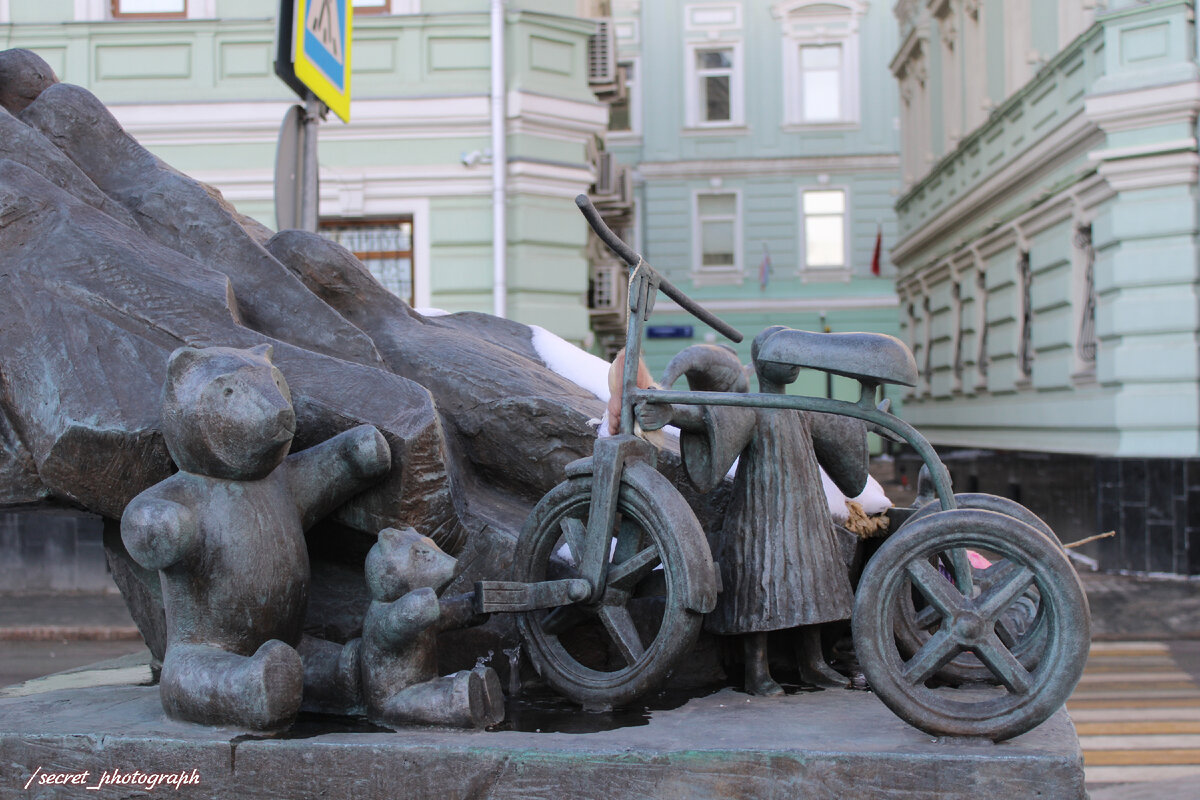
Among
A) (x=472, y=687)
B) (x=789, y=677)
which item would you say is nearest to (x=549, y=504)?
(x=472, y=687)

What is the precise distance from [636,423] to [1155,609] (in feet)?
21.2

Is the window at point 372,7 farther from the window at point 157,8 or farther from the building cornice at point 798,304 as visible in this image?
the building cornice at point 798,304

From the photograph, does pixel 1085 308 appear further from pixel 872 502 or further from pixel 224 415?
pixel 224 415

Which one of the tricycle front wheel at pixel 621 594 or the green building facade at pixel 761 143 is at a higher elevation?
the green building facade at pixel 761 143

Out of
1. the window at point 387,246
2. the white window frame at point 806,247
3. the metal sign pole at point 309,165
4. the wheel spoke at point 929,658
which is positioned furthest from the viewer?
the white window frame at point 806,247

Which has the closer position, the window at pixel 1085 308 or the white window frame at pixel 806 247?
the window at pixel 1085 308

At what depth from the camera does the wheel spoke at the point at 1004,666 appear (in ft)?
7.66

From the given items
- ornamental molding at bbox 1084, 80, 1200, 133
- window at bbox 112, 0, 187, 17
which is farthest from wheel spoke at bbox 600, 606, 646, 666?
window at bbox 112, 0, 187, 17

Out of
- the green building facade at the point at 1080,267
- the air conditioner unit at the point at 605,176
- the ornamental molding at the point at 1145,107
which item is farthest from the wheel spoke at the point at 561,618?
the air conditioner unit at the point at 605,176

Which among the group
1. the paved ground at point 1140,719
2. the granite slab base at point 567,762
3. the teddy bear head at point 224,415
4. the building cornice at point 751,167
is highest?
the building cornice at point 751,167

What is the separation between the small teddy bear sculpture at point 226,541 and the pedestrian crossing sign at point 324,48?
7.77ft

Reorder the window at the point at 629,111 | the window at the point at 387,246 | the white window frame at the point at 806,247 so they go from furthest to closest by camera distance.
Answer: the window at the point at 629,111
the white window frame at the point at 806,247
the window at the point at 387,246

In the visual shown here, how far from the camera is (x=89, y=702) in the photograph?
9.45 ft

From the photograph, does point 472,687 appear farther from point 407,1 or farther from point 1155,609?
point 407,1
